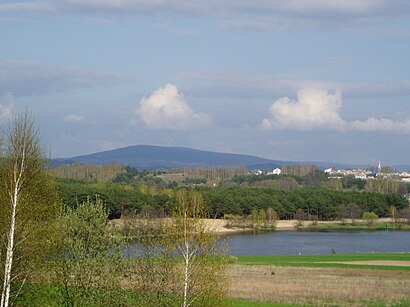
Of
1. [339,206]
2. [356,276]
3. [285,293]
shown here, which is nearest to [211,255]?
[285,293]

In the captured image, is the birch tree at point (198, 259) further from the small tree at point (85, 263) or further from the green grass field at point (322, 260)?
the green grass field at point (322, 260)

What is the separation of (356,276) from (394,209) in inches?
3850

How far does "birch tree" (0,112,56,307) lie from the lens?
1967cm

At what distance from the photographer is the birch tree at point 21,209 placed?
19.7 metres

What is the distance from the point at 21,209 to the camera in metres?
20.0

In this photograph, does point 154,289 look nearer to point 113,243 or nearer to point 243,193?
point 113,243

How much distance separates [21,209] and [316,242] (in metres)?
77.0

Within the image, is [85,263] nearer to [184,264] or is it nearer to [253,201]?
[184,264]

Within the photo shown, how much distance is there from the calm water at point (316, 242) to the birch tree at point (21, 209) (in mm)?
49742

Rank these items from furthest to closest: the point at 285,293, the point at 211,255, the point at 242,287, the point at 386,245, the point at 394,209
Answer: the point at 394,209
the point at 386,245
the point at 242,287
the point at 285,293
the point at 211,255

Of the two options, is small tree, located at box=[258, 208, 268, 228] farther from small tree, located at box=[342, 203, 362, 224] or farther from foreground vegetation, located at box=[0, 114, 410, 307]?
foreground vegetation, located at box=[0, 114, 410, 307]

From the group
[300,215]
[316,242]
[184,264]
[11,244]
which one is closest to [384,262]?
[316,242]

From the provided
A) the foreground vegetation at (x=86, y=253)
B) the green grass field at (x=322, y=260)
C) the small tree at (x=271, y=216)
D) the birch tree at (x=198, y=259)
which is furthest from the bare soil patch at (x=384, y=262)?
the small tree at (x=271, y=216)

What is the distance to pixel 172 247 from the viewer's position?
2167 centimetres
